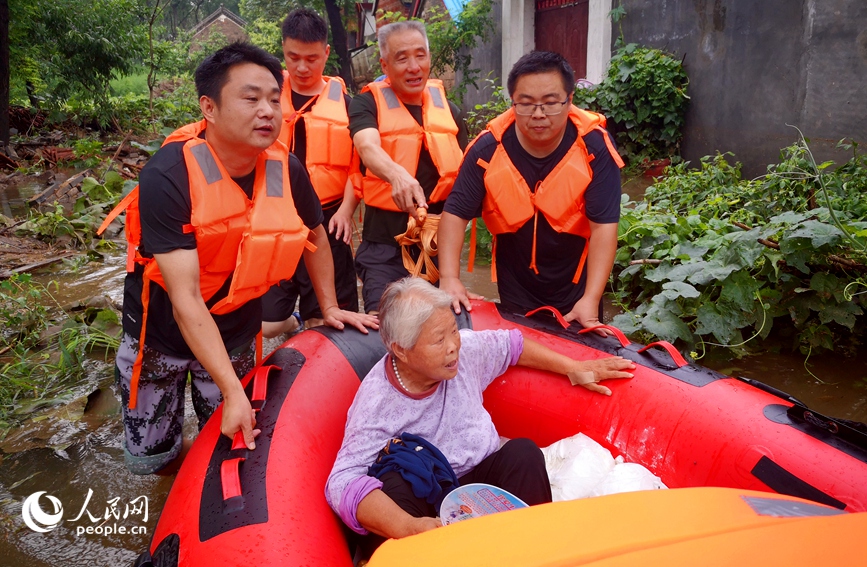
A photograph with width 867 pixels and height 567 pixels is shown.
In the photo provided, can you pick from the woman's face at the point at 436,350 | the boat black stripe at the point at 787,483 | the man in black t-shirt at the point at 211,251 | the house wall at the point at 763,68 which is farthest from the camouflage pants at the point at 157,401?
the house wall at the point at 763,68

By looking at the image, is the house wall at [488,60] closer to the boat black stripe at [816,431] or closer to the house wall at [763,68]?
the house wall at [763,68]

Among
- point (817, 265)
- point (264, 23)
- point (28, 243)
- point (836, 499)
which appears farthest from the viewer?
point (264, 23)

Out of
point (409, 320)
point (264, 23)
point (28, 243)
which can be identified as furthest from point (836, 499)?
point (264, 23)

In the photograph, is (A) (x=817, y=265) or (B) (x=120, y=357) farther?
(A) (x=817, y=265)

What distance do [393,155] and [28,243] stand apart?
4.70m

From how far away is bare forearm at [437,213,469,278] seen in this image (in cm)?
249

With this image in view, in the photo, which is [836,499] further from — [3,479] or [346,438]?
[3,479]

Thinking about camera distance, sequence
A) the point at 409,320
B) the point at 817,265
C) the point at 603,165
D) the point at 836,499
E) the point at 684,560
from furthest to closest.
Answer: the point at 817,265 → the point at 603,165 → the point at 409,320 → the point at 836,499 → the point at 684,560

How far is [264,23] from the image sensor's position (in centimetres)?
1995

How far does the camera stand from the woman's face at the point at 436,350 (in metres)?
1.76

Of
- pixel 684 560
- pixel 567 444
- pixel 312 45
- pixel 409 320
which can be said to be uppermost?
pixel 312 45

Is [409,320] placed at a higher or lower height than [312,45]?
lower

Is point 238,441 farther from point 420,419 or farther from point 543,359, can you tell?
point 543,359

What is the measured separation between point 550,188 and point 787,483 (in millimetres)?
1249
